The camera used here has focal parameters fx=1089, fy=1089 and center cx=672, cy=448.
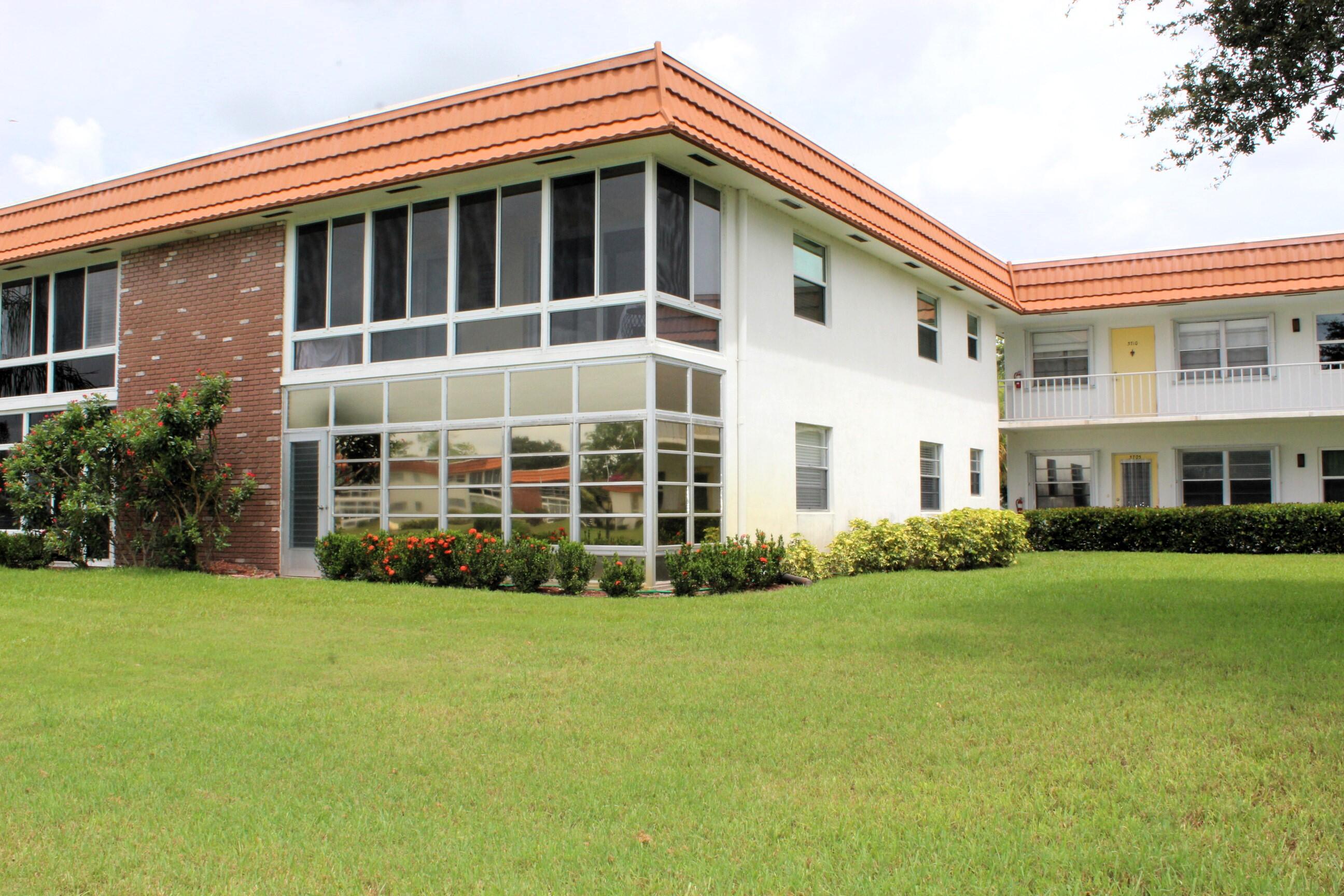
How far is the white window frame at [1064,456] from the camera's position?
23.4 metres

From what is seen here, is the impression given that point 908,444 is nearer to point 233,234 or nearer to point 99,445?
point 233,234

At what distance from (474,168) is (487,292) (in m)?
1.58

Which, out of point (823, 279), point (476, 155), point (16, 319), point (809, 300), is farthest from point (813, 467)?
point (16, 319)

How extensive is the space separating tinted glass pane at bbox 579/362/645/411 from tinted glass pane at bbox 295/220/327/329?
446cm

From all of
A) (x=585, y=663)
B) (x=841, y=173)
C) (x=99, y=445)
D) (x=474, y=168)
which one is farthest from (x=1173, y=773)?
(x=99, y=445)

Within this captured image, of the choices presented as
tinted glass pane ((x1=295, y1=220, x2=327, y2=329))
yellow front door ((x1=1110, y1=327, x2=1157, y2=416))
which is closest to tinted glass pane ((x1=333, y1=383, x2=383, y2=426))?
tinted glass pane ((x1=295, y1=220, x2=327, y2=329))

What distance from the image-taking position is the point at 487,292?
13.8 m

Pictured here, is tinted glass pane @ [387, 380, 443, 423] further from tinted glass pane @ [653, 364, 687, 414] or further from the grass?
the grass

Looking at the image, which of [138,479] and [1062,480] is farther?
[1062,480]

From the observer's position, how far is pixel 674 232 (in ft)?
42.6

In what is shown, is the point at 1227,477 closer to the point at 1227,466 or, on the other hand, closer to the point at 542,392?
the point at 1227,466

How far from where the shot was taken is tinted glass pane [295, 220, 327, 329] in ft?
49.7

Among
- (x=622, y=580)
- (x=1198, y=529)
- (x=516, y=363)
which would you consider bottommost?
(x=622, y=580)

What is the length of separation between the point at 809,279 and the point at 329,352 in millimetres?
6870
